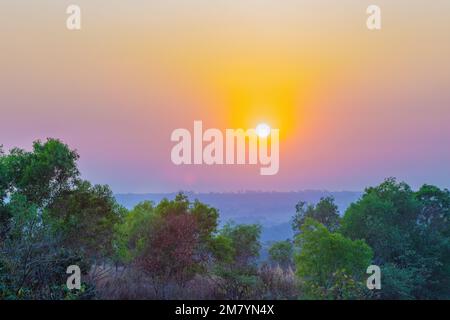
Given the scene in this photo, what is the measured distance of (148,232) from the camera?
11.4 meters

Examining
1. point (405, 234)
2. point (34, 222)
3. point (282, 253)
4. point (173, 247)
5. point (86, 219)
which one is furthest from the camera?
point (282, 253)

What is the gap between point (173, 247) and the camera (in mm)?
11125

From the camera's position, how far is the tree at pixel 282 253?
18.4 meters

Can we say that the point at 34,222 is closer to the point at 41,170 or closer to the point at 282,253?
the point at 41,170

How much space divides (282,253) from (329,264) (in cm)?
893

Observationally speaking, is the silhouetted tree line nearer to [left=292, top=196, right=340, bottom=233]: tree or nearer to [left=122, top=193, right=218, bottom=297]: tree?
[left=122, top=193, right=218, bottom=297]: tree

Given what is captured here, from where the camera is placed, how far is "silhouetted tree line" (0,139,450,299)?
31.2 feet

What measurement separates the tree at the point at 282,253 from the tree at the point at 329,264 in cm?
797

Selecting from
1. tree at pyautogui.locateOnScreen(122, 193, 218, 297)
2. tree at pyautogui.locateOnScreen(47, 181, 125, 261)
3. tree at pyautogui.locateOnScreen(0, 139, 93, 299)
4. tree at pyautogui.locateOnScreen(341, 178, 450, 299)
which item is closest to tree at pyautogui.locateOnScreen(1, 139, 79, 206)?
tree at pyautogui.locateOnScreen(0, 139, 93, 299)

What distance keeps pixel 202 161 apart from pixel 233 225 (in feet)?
20.2

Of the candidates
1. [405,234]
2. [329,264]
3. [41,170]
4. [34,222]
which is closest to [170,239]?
[34,222]
